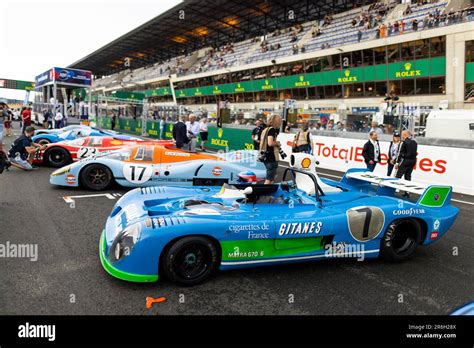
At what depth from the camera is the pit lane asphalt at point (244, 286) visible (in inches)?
139

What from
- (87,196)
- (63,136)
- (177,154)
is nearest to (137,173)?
(177,154)

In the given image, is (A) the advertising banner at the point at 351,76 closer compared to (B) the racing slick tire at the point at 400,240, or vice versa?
(B) the racing slick tire at the point at 400,240

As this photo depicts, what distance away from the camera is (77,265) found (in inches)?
173

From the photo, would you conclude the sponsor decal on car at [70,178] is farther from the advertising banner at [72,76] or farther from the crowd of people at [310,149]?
the advertising banner at [72,76]

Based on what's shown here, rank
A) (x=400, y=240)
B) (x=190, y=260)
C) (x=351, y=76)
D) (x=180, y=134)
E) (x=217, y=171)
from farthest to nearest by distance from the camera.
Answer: (x=351, y=76)
(x=180, y=134)
(x=217, y=171)
(x=400, y=240)
(x=190, y=260)

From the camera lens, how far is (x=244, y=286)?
4.00 meters

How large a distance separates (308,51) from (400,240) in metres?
33.9

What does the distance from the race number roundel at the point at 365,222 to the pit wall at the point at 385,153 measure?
618 cm

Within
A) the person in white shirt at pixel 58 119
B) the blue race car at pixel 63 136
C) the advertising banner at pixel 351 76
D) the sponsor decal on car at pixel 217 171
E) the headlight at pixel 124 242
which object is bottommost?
the headlight at pixel 124 242

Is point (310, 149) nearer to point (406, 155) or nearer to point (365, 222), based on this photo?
point (406, 155)

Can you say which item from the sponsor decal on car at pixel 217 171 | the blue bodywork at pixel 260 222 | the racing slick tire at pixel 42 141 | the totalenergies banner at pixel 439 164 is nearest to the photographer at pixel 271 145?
the sponsor decal on car at pixel 217 171
